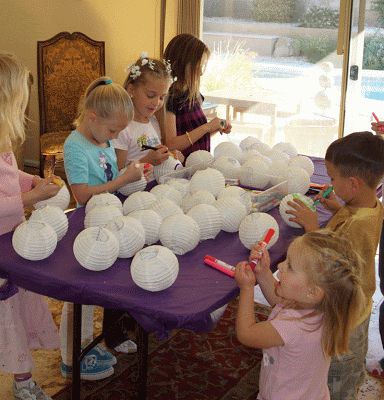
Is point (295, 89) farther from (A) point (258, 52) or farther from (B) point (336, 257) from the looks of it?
(B) point (336, 257)

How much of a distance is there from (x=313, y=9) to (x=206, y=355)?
3.11m

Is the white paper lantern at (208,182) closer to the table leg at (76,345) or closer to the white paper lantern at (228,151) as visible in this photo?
the white paper lantern at (228,151)

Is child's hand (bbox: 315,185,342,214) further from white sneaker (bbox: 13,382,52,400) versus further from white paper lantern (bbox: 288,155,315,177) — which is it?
white sneaker (bbox: 13,382,52,400)

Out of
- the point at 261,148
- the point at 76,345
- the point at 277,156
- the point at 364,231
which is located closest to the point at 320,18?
the point at 261,148

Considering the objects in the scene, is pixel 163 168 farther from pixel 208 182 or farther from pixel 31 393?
pixel 31 393

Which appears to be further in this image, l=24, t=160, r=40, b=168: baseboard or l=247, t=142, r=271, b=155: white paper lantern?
l=24, t=160, r=40, b=168: baseboard

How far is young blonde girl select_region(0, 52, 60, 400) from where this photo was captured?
1.98 meters

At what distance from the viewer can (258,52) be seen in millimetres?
5145

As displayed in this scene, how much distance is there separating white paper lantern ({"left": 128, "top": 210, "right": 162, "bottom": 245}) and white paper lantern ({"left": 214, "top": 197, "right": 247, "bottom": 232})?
0.22 metres

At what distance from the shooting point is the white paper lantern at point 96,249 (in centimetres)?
165

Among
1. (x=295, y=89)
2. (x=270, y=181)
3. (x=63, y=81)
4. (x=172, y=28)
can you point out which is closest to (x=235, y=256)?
(x=270, y=181)

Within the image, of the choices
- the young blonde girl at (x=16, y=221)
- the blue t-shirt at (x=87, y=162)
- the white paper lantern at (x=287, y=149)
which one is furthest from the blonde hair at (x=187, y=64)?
the young blonde girl at (x=16, y=221)

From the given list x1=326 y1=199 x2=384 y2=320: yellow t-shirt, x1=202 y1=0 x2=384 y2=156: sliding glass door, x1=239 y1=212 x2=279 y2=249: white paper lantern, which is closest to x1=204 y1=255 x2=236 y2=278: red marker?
x1=239 y1=212 x2=279 y2=249: white paper lantern

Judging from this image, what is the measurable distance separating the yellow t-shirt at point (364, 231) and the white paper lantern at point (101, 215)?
0.66 metres
